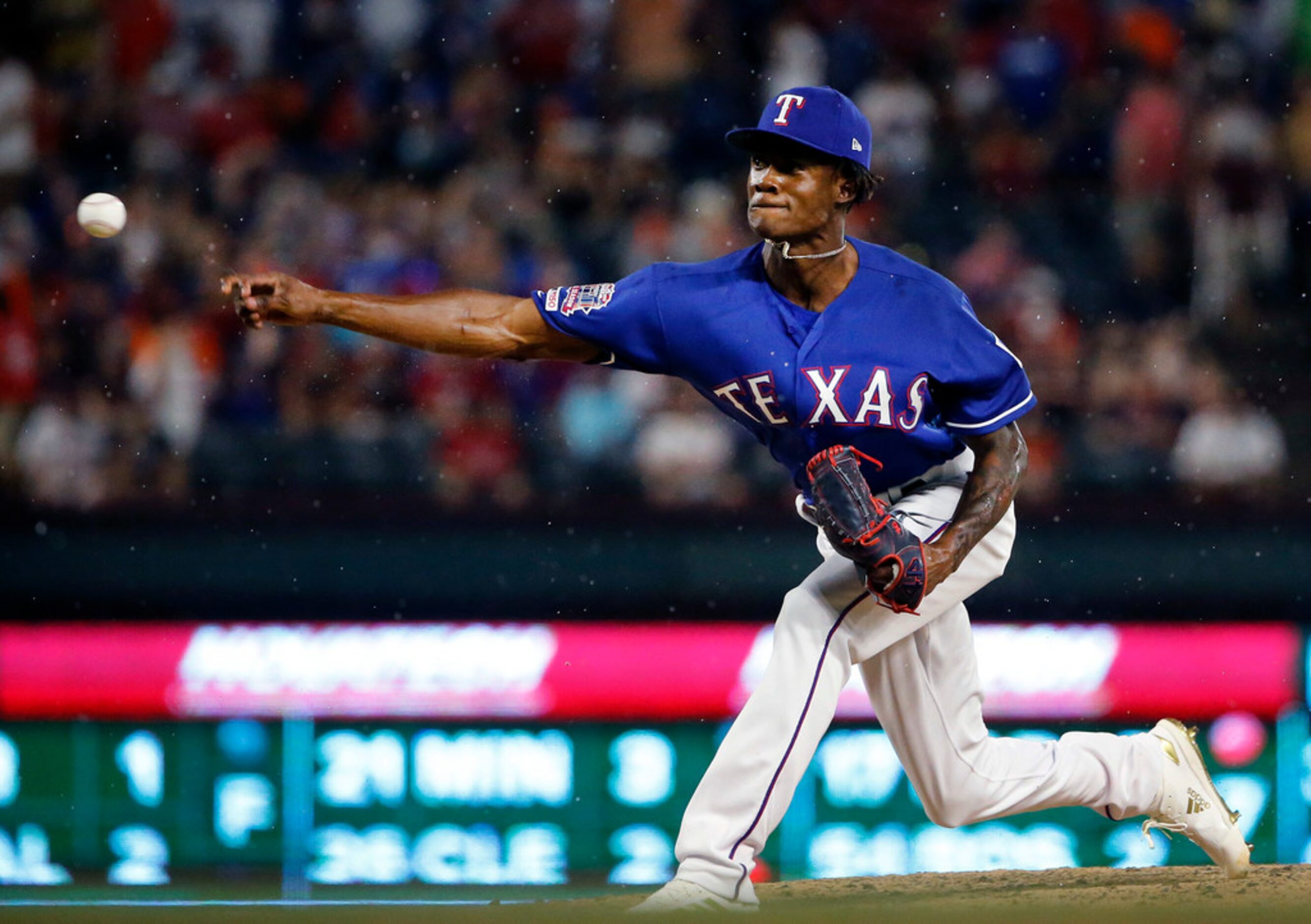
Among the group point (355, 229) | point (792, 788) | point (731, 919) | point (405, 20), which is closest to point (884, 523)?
point (792, 788)

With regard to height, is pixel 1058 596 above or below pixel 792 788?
above

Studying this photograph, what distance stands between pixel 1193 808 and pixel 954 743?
0.86m

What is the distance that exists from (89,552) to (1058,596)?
4.43 m

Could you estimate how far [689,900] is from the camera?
12.3 ft

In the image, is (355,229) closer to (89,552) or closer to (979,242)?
(89,552)

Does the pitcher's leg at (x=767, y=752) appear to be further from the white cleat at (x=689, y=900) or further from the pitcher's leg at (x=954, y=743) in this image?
the pitcher's leg at (x=954, y=743)

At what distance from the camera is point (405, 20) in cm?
1086

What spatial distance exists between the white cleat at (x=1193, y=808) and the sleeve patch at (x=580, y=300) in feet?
6.29

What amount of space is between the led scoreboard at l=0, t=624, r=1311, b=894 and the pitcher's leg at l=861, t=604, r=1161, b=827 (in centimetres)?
346

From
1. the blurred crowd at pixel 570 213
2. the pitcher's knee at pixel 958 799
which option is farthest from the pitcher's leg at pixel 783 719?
the blurred crowd at pixel 570 213

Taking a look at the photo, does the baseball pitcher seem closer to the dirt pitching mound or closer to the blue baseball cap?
the blue baseball cap

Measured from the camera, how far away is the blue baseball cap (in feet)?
12.8

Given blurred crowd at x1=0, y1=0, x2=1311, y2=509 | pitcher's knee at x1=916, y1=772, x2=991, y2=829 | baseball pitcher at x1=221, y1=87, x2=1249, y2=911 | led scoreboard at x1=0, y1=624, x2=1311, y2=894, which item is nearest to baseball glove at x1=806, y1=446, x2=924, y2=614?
baseball pitcher at x1=221, y1=87, x2=1249, y2=911

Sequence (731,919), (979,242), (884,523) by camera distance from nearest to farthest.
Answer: (731,919)
(884,523)
(979,242)
